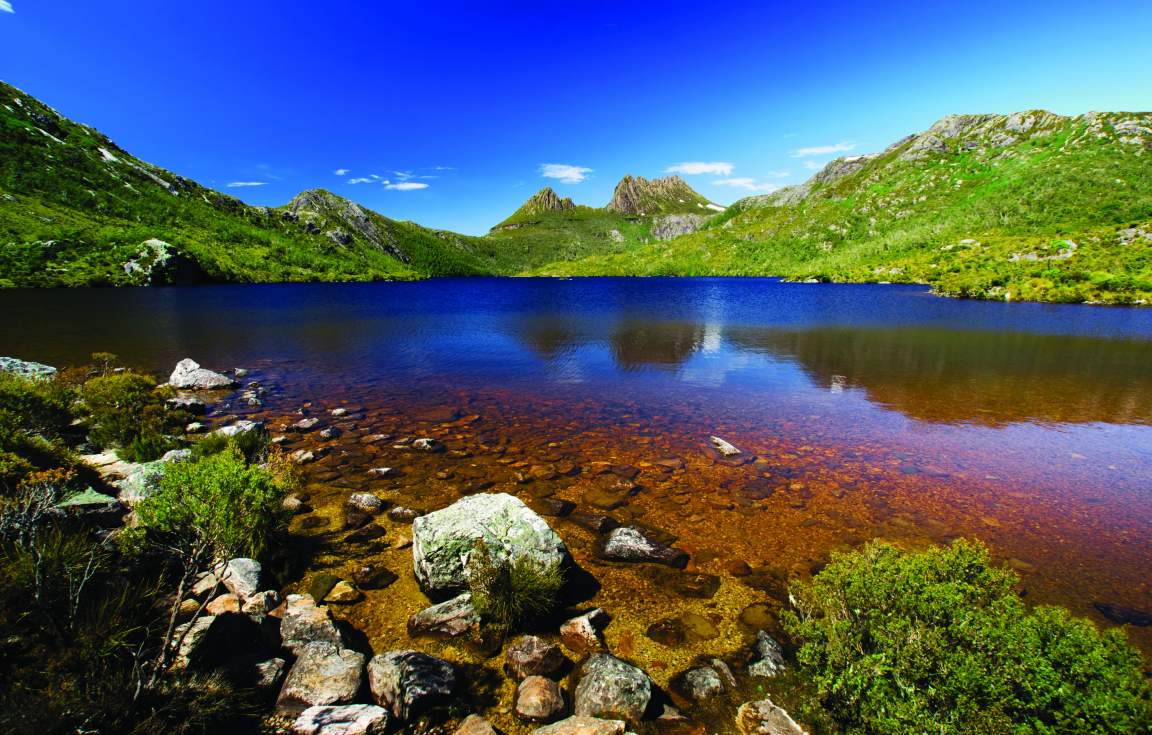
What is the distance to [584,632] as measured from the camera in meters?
8.11

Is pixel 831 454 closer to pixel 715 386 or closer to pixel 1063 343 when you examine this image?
pixel 715 386

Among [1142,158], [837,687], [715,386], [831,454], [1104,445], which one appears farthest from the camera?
[1142,158]

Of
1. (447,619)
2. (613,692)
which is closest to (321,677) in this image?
(447,619)

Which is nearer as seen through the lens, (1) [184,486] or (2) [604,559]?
(1) [184,486]

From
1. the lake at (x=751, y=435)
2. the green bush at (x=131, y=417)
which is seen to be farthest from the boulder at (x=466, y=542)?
the green bush at (x=131, y=417)

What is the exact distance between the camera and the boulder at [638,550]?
10523mm

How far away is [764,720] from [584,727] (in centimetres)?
250

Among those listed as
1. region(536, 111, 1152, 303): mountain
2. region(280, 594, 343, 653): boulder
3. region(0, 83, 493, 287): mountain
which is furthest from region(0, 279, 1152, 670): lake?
region(0, 83, 493, 287): mountain

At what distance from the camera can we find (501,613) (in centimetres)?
809

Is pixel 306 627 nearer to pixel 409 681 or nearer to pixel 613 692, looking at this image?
pixel 409 681

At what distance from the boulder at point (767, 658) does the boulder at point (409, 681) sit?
479 centimetres

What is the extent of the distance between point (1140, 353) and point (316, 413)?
61001mm

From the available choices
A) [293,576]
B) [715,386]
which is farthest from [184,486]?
[715,386]

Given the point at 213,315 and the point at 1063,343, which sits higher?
the point at 213,315
